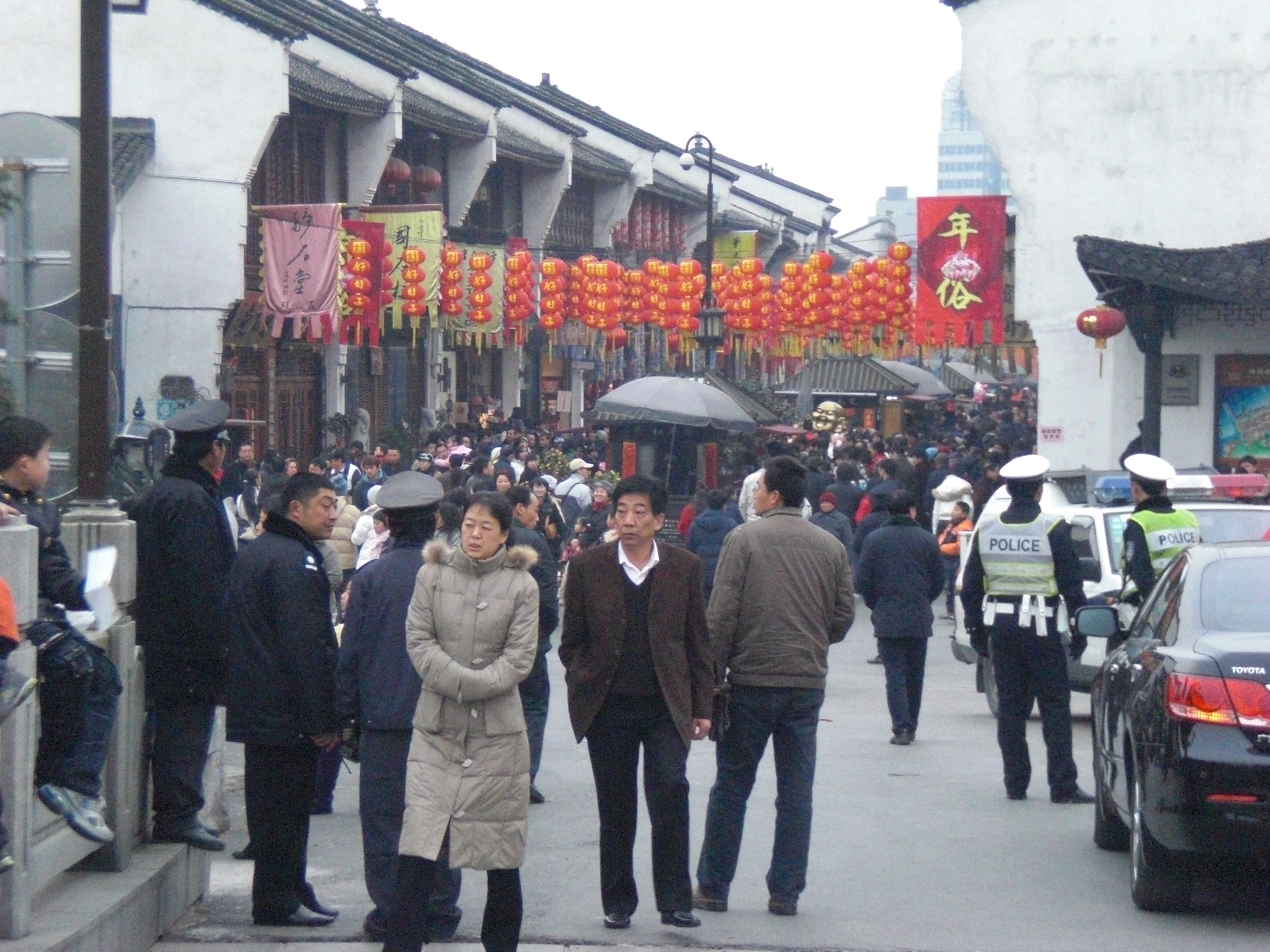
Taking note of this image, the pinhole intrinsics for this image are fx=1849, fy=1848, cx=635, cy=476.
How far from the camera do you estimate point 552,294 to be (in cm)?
2998

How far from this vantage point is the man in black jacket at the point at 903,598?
40.0 ft

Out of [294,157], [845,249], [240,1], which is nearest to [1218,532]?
[240,1]

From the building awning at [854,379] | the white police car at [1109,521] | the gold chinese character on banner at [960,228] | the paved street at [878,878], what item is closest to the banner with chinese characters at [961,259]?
the gold chinese character on banner at [960,228]

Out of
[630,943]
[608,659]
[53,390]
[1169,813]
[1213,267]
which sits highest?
[1213,267]

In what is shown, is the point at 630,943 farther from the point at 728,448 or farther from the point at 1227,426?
the point at 728,448

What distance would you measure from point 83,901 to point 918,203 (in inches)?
774

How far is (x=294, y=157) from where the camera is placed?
28.2m

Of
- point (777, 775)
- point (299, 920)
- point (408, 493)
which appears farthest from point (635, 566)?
point (299, 920)

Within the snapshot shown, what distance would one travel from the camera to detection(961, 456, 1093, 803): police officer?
957 centimetres

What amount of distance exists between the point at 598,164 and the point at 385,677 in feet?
108

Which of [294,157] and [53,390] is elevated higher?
[294,157]

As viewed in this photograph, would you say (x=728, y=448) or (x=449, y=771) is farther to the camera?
(x=728, y=448)

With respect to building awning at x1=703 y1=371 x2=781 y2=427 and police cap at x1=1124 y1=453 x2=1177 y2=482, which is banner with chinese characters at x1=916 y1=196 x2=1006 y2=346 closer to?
building awning at x1=703 y1=371 x2=781 y2=427

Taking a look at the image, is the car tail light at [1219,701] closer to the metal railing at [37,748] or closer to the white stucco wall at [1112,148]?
the metal railing at [37,748]
